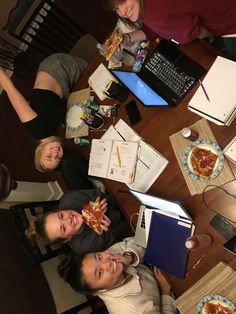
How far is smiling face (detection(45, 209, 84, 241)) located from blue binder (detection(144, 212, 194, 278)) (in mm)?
486

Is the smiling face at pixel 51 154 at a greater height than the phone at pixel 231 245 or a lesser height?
lesser

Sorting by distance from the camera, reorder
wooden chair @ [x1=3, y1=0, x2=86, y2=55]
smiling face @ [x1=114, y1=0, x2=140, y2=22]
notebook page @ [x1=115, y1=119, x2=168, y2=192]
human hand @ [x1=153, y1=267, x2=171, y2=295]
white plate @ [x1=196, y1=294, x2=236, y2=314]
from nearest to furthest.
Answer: white plate @ [x1=196, y1=294, x2=236, y2=314] → smiling face @ [x1=114, y1=0, x2=140, y2=22] → notebook page @ [x1=115, y1=119, x2=168, y2=192] → human hand @ [x1=153, y1=267, x2=171, y2=295] → wooden chair @ [x1=3, y1=0, x2=86, y2=55]

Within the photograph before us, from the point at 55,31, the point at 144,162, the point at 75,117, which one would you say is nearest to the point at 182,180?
the point at 144,162

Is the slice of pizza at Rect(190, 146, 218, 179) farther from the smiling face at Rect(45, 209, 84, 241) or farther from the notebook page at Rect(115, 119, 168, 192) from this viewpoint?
the smiling face at Rect(45, 209, 84, 241)

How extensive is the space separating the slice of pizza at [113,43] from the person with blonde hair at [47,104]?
459 millimetres

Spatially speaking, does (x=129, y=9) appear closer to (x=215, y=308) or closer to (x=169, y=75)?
(x=169, y=75)

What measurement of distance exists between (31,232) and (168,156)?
100 centimetres

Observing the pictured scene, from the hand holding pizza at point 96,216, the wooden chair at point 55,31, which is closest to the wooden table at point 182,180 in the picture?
the hand holding pizza at point 96,216

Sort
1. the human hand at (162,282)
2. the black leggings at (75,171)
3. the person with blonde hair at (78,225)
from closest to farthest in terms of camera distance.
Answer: the human hand at (162,282)
the person with blonde hair at (78,225)
the black leggings at (75,171)

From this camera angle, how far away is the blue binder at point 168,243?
1.82m

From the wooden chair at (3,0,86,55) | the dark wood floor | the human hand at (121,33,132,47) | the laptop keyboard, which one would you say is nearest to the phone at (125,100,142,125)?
the laptop keyboard

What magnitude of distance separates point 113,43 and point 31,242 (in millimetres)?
1347

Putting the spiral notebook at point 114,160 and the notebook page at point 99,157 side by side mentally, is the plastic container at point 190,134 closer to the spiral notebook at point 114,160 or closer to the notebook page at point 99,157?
the spiral notebook at point 114,160

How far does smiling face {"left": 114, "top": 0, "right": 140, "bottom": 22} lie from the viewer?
1.71m
